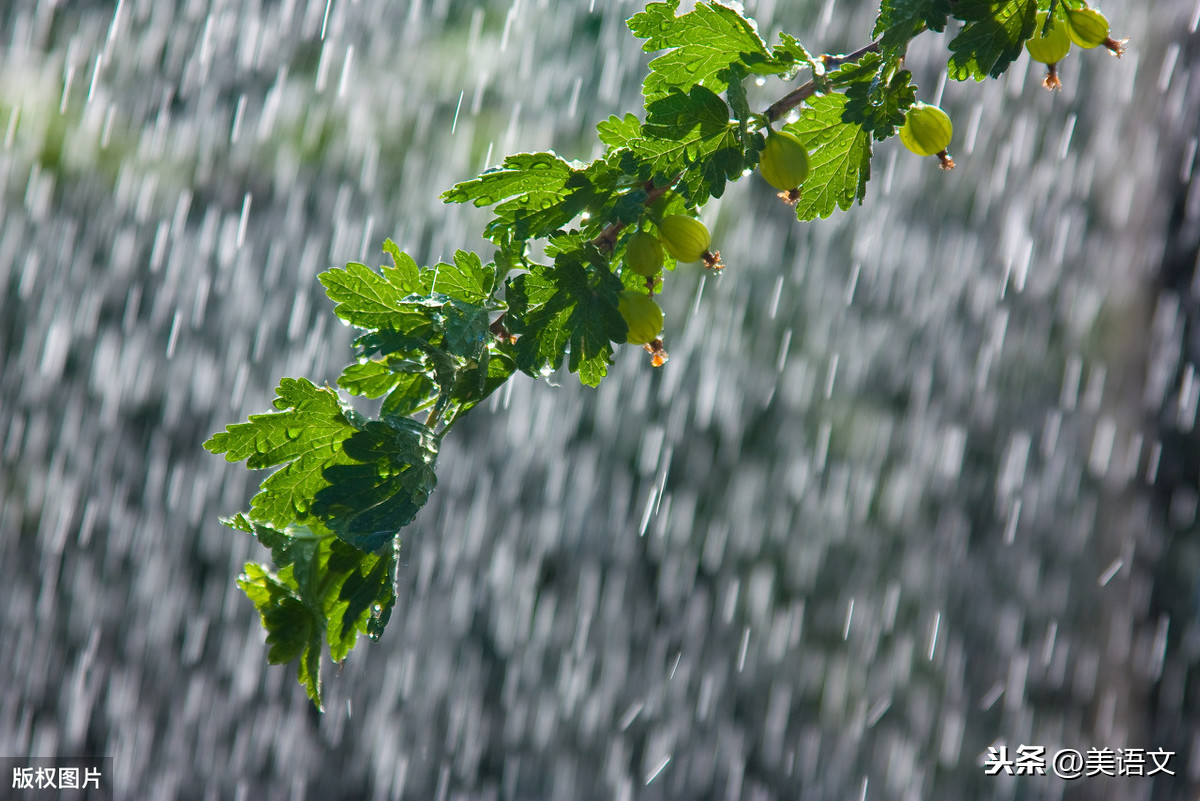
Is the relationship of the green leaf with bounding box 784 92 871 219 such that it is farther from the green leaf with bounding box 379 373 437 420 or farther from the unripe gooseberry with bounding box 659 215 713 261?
the green leaf with bounding box 379 373 437 420

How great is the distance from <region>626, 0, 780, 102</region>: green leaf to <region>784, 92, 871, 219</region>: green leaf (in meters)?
0.04

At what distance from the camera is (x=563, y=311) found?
1.30ft

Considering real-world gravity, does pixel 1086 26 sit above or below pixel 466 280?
above

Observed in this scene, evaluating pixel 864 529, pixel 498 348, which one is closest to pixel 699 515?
pixel 864 529

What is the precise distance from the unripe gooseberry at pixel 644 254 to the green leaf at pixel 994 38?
154 millimetres

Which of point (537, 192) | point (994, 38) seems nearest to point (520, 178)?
point (537, 192)

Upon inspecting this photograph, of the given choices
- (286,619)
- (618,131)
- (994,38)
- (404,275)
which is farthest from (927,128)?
(286,619)

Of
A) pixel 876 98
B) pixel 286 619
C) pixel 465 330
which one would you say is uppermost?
pixel 876 98

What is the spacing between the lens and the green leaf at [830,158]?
16.7 inches

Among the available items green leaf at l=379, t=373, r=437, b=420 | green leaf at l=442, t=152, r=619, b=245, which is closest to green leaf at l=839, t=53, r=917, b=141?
green leaf at l=442, t=152, r=619, b=245

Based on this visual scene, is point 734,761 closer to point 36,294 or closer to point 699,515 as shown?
point 699,515

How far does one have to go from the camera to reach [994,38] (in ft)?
1.31

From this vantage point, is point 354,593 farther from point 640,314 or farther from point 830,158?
point 830,158

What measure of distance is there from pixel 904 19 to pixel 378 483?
0.28 metres
